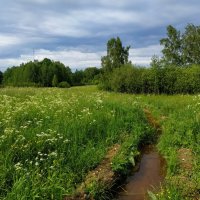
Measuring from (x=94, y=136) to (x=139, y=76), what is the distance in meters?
22.1

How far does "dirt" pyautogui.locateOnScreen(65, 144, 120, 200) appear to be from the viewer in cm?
670

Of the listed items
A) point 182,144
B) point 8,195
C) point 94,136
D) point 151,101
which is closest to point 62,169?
A: point 8,195

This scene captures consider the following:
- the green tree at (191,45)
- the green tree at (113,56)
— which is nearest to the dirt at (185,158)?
the green tree at (113,56)

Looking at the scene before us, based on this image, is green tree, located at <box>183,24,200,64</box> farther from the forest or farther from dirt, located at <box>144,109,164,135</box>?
dirt, located at <box>144,109,164,135</box>

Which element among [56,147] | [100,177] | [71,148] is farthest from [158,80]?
[100,177]

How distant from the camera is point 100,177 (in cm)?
749

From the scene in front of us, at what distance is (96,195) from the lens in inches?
270

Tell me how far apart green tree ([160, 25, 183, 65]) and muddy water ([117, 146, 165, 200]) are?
44945 mm

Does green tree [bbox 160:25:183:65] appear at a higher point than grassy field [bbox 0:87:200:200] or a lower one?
higher

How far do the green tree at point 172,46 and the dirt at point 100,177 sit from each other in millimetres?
46949

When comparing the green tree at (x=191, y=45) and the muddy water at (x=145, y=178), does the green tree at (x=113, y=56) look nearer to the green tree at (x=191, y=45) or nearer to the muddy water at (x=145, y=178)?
the green tree at (x=191, y=45)

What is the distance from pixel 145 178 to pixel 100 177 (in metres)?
1.55

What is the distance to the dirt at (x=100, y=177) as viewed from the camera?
6.70 meters

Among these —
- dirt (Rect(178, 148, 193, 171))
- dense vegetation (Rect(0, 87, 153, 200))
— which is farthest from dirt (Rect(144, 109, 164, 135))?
dirt (Rect(178, 148, 193, 171))
